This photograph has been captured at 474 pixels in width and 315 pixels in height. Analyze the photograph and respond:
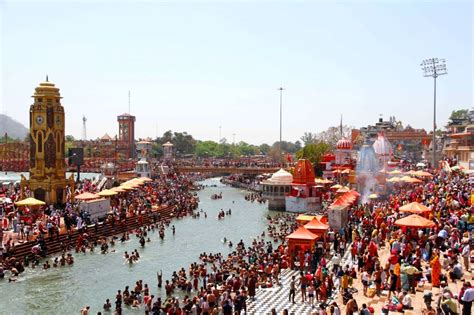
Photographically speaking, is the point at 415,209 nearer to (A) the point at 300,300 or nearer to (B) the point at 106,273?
(A) the point at 300,300

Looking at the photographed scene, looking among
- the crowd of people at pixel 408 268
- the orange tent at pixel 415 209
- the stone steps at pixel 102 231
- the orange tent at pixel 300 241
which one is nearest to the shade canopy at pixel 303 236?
the orange tent at pixel 300 241

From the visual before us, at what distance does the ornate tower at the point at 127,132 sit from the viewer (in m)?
120

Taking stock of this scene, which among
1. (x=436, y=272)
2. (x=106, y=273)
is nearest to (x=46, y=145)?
(x=106, y=273)

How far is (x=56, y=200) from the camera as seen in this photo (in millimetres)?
38875

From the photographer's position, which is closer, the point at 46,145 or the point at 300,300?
the point at 300,300

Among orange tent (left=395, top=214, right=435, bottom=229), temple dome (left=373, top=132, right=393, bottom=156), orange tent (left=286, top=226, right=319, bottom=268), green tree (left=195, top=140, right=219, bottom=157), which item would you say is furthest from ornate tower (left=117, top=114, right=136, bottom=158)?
orange tent (left=395, top=214, right=435, bottom=229)

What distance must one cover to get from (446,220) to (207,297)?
11.0m

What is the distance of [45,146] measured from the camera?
38.9m

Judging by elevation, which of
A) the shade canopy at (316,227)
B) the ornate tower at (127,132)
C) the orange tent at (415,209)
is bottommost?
the shade canopy at (316,227)

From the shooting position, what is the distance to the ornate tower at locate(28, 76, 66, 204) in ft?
126

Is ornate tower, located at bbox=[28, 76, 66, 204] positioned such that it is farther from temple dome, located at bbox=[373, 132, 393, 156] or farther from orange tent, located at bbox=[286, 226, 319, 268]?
temple dome, located at bbox=[373, 132, 393, 156]

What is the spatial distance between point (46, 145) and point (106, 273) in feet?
55.9

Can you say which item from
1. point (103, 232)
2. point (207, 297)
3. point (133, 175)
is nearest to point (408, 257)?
point (207, 297)

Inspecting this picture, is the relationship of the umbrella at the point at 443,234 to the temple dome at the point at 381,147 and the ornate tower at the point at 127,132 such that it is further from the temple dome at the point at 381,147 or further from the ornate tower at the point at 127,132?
the ornate tower at the point at 127,132
